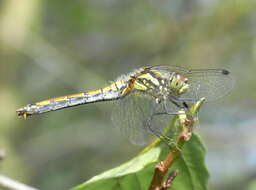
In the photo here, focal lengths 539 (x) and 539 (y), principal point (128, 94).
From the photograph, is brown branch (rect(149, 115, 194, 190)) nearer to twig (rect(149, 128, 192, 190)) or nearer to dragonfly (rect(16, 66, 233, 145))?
twig (rect(149, 128, 192, 190))

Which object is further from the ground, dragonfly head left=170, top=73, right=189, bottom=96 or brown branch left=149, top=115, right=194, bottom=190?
dragonfly head left=170, top=73, right=189, bottom=96

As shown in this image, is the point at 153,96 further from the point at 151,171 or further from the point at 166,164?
the point at 166,164

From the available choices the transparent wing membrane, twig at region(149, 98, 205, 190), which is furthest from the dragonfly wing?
twig at region(149, 98, 205, 190)

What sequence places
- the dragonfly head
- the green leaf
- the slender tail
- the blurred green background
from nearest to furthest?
1. the green leaf
2. the dragonfly head
3. the slender tail
4. the blurred green background

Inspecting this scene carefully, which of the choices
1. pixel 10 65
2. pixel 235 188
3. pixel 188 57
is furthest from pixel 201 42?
pixel 10 65

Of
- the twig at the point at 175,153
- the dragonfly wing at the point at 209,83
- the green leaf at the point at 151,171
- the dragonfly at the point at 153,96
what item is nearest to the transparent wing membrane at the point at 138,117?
the dragonfly at the point at 153,96

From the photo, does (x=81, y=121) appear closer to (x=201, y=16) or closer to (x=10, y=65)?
(x=10, y=65)
